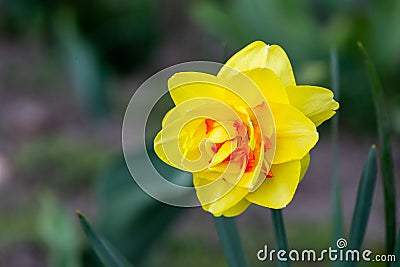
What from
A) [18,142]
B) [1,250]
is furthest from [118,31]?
[1,250]

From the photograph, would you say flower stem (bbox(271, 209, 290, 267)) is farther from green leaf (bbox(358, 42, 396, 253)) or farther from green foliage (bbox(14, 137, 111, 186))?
green foliage (bbox(14, 137, 111, 186))

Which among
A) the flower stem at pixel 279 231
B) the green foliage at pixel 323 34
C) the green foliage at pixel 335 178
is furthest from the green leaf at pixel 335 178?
the green foliage at pixel 323 34

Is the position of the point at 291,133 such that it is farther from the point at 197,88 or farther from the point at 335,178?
the point at 335,178

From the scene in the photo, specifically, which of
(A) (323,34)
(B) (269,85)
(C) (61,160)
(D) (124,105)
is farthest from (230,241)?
(D) (124,105)

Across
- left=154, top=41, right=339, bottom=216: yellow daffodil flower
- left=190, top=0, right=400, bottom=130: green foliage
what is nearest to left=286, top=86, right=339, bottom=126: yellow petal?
left=154, top=41, right=339, bottom=216: yellow daffodil flower

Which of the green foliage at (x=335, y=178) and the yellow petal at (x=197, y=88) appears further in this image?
the green foliage at (x=335, y=178)

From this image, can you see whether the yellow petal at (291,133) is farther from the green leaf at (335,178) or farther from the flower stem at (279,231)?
the green leaf at (335,178)

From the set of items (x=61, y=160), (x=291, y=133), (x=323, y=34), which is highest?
(x=291, y=133)

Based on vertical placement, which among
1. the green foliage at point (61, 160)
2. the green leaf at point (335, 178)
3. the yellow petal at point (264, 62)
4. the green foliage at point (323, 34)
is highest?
the yellow petal at point (264, 62)
